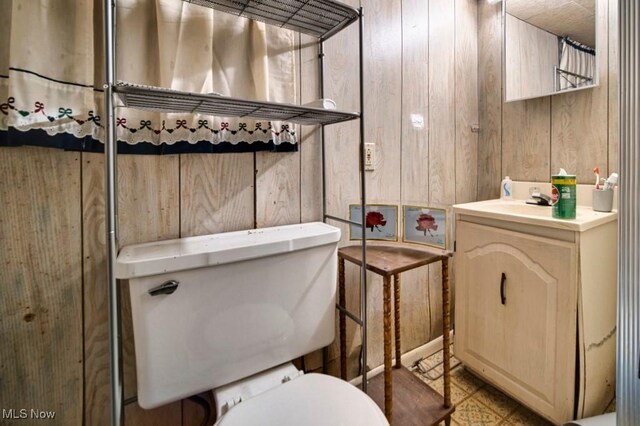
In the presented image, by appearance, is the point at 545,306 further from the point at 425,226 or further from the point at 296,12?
the point at 296,12

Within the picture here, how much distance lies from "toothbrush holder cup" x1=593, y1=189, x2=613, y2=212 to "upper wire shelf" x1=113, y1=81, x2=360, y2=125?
3.55ft

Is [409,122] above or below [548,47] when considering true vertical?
below

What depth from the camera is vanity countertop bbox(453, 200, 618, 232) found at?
1.05 m

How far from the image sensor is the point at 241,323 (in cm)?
86

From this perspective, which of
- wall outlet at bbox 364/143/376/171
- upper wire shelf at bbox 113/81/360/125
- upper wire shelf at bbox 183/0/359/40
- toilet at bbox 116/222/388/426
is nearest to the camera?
upper wire shelf at bbox 113/81/360/125

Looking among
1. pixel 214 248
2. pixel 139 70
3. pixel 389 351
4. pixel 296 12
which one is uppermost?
pixel 296 12

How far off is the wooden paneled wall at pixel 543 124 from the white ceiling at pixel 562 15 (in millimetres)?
37

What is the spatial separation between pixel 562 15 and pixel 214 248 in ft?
6.30

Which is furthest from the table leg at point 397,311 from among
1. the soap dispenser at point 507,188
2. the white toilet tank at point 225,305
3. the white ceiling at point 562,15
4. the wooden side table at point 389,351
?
the white ceiling at point 562,15

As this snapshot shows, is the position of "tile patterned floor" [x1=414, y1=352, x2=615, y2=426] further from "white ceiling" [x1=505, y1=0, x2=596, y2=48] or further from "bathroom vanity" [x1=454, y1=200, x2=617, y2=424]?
"white ceiling" [x1=505, y1=0, x2=596, y2=48]

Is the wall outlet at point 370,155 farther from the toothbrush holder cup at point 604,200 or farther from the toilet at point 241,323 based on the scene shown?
the toothbrush holder cup at point 604,200

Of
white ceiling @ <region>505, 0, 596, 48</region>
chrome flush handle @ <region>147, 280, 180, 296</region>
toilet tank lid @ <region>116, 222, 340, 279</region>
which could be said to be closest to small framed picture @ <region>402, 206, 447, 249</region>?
toilet tank lid @ <region>116, 222, 340, 279</region>

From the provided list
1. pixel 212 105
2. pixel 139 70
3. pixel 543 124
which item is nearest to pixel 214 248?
pixel 212 105

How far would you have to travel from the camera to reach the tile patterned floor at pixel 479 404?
124 centimetres
